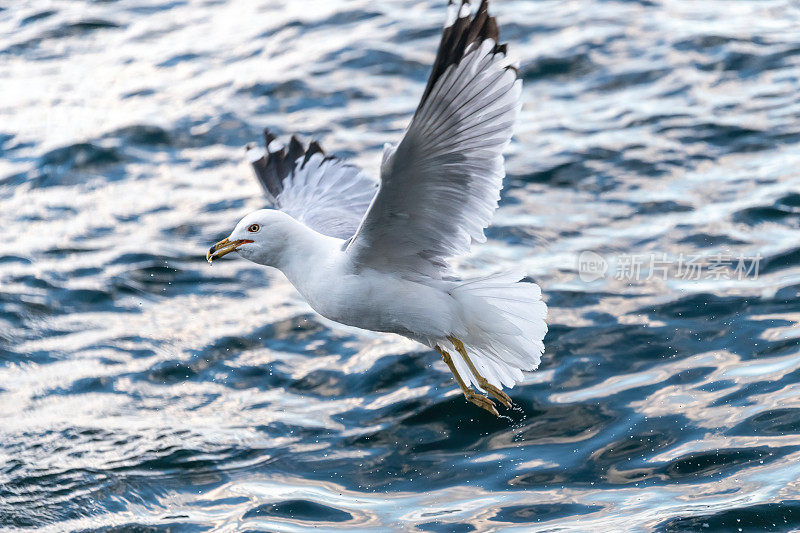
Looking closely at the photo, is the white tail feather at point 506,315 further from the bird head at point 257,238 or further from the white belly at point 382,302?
the bird head at point 257,238

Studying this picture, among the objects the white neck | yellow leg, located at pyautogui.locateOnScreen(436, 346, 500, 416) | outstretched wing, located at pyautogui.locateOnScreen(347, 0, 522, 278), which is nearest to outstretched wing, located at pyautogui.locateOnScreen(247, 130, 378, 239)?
the white neck

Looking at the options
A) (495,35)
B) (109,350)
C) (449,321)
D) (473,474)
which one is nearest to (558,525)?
(473,474)

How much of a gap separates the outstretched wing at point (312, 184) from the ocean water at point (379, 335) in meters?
1.79

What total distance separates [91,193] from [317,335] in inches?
163

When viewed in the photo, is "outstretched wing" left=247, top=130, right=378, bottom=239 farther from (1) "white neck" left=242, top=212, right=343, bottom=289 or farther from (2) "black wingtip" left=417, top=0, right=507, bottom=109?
(2) "black wingtip" left=417, top=0, right=507, bottom=109

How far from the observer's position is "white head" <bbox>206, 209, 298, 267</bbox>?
6.27m

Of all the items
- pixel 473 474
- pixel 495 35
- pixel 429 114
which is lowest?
pixel 473 474

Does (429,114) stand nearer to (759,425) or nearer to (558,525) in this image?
(558,525)

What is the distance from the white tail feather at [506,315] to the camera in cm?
627

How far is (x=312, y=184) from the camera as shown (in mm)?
7676

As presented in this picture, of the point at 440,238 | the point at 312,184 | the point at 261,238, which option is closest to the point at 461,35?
the point at 440,238

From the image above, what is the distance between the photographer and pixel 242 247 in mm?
6320

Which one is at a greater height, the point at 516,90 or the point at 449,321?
the point at 516,90

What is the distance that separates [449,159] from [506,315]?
1.21m
